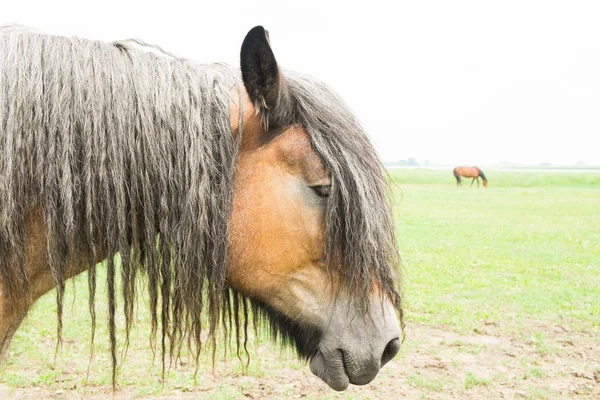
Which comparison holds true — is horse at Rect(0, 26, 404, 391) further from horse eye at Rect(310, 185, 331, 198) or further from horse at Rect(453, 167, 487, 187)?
horse at Rect(453, 167, 487, 187)

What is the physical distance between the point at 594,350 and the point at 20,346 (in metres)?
6.63

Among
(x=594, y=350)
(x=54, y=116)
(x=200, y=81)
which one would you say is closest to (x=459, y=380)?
(x=594, y=350)

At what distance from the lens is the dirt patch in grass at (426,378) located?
4.53 metres

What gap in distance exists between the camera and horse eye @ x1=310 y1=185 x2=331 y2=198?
6.24ft

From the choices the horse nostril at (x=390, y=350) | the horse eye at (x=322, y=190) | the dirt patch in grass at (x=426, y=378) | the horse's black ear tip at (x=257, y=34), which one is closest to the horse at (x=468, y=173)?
the dirt patch in grass at (x=426, y=378)

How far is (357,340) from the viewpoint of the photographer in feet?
6.51

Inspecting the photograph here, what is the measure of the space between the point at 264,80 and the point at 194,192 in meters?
0.50

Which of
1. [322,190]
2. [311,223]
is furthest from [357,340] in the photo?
[322,190]

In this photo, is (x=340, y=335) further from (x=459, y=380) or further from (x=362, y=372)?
(x=459, y=380)

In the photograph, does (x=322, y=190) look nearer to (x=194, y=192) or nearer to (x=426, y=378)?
(x=194, y=192)

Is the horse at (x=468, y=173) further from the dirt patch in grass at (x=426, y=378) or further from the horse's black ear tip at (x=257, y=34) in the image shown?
the horse's black ear tip at (x=257, y=34)

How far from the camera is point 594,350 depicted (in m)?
5.82

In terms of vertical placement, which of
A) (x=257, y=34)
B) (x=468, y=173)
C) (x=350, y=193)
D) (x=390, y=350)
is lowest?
(x=468, y=173)

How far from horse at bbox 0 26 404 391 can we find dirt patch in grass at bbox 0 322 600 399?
2180mm
